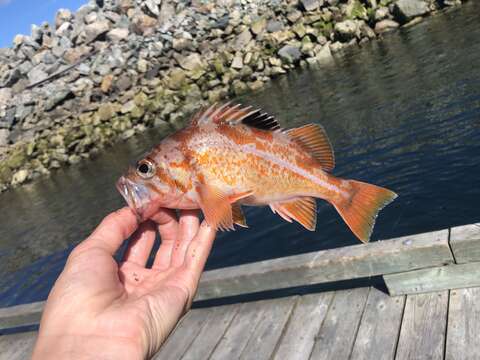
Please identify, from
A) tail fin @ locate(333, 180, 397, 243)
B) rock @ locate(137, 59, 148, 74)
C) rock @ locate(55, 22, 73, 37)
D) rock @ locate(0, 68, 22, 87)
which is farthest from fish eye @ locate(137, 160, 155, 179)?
rock @ locate(55, 22, 73, 37)

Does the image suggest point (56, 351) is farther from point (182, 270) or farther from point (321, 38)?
point (321, 38)

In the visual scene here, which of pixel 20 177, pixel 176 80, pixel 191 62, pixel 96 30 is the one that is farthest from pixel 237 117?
pixel 96 30

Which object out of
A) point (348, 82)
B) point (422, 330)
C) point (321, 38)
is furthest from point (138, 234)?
point (321, 38)

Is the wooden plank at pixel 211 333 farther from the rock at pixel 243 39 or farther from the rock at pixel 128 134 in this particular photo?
the rock at pixel 243 39

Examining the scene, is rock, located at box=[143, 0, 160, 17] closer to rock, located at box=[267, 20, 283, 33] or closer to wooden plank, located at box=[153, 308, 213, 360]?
rock, located at box=[267, 20, 283, 33]

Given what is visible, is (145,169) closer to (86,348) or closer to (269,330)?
(86,348)
